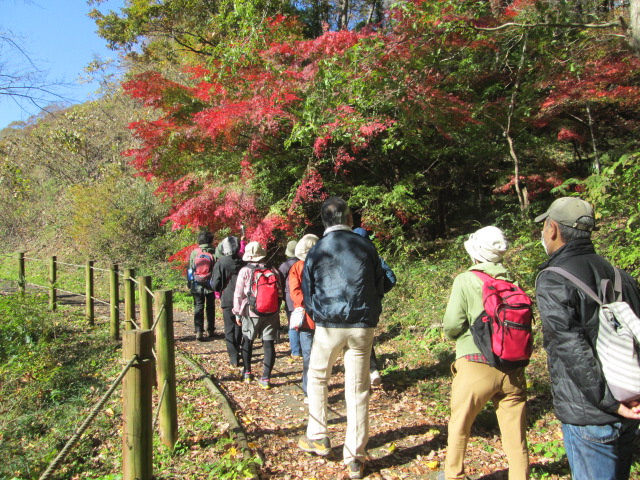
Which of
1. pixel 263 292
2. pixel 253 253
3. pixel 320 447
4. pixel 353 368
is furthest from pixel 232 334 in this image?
pixel 353 368

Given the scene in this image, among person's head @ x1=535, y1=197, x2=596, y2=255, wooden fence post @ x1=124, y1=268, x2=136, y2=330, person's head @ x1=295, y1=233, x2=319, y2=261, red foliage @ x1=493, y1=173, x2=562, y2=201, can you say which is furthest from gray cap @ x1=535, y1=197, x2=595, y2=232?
red foliage @ x1=493, y1=173, x2=562, y2=201

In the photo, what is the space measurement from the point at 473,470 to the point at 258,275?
9.33ft

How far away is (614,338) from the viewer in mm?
1849

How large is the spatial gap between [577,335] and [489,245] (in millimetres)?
1040

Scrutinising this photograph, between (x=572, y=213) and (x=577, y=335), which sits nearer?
(x=577, y=335)

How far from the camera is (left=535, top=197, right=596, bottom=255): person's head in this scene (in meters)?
2.13

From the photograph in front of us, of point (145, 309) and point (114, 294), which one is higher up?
point (145, 309)

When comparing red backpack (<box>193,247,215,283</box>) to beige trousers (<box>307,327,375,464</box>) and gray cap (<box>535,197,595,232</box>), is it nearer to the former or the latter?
beige trousers (<box>307,327,375,464</box>)

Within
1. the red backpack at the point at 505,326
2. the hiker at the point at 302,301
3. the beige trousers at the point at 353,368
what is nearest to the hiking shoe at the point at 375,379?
the hiker at the point at 302,301

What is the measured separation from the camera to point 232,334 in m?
5.98

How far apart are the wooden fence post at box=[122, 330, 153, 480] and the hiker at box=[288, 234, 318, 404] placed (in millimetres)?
1917

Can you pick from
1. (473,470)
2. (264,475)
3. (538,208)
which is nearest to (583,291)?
(473,470)

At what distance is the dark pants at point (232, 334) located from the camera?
5.90 meters

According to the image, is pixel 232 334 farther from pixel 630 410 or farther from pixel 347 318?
pixel 630 410
